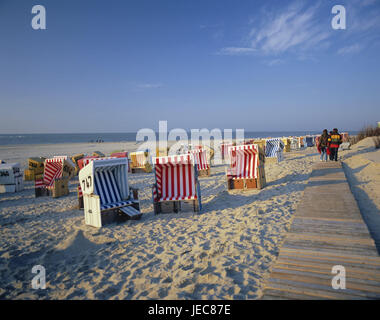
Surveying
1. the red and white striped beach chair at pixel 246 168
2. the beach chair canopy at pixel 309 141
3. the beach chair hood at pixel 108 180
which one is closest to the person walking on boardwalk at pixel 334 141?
the red and white striped beach chair at pixel 246 168

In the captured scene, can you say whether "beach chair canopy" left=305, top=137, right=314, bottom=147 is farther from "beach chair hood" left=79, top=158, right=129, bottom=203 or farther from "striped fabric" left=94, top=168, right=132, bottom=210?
"striped fabric" left=94, top=168, right=132, bottom=210

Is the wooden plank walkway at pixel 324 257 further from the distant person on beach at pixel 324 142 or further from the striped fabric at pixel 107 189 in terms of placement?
the distant person on beach at pixel 324 142

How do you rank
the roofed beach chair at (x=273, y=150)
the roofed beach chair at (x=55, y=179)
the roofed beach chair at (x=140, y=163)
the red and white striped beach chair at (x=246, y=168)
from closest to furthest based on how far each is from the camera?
the red and white striped beach chair at (x=246, y=168)
the roofed beach chair at (x=55, y=179)
the roofed beach chair at (x=140, y=163)
the roofed beach chair at (x=273, y=150)

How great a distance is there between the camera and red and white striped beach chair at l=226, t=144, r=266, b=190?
9.19 m

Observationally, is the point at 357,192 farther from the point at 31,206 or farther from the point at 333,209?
the point at 31,206

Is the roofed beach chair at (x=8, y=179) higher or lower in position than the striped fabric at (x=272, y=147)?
lower

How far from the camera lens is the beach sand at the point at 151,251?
3385 mm

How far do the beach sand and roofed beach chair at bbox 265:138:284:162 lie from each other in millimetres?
8956

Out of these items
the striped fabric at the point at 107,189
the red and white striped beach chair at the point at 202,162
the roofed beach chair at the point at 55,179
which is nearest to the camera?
the striped fabric at the point at 107,189

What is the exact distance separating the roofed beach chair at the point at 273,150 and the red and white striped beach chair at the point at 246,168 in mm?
7600

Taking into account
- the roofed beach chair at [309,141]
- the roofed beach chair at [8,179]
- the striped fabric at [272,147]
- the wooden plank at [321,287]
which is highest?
the roofed beach chair at [309,141]

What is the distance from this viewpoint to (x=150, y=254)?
14.5 ft
